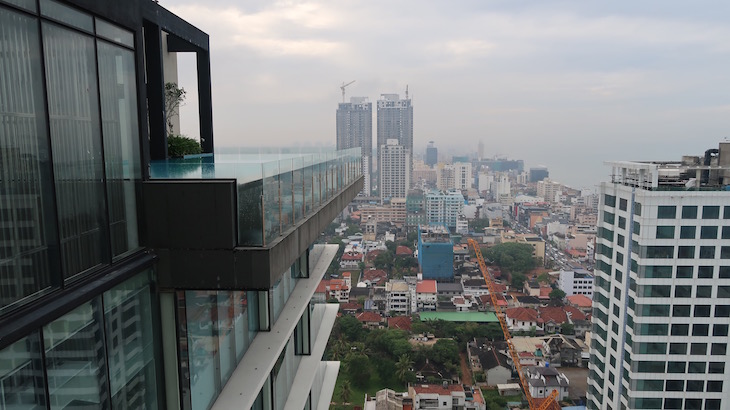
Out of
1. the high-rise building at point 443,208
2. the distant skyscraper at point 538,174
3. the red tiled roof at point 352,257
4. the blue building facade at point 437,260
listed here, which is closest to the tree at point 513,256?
the blue building facade at point 437,260

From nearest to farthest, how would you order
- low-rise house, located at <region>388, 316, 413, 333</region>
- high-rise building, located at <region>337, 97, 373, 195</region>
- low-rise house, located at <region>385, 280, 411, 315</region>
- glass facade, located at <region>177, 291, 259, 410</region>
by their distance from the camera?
1. glass facade, located at <region>177, 291, 259, 410</region>
2. low-rise house, located at <region>388, 316, 413, 333</region>
3. low-rise house, located at <region>385, 280, 411, 315</region>
4. high-rise building, located at <region>337, 97, 373, 195</region>

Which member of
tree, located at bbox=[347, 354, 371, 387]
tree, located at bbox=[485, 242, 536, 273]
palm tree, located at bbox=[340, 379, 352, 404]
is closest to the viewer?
palm tree, located at bbox=[340, 379, 352, 404]

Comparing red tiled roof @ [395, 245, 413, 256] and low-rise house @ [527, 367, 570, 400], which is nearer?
low-rise house @ [527, 367, 570, 400]

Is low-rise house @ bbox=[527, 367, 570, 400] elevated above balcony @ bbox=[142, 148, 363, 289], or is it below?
below

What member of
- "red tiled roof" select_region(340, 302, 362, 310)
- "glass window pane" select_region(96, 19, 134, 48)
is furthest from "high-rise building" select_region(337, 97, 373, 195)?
"glass window pane" select_region(96, 19, 134, 48)

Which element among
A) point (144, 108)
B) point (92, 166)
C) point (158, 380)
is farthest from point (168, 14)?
point (158, 380)

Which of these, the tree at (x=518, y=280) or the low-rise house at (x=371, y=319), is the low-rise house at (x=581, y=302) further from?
the low-rise house at (x=371, y=319)

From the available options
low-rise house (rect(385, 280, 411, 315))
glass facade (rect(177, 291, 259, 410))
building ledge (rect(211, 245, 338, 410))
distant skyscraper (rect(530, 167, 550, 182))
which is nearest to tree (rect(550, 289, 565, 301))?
low-rise house (rect(385, 280, 411, 315))

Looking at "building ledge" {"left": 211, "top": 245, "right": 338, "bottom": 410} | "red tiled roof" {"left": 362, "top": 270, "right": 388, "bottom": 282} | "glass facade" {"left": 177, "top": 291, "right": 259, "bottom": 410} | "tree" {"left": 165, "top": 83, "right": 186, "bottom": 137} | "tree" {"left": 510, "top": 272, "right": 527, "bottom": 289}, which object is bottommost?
"tree" {"left": 510, "top": 272, "right": 527, "bottom": 289}

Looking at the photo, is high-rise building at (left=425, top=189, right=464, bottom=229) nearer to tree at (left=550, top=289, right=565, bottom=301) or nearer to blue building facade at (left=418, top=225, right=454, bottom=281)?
blue building facade at (left=418, top=225, right=454, bottom=281)

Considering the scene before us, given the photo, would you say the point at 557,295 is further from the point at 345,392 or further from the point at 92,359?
the point at 92,359
